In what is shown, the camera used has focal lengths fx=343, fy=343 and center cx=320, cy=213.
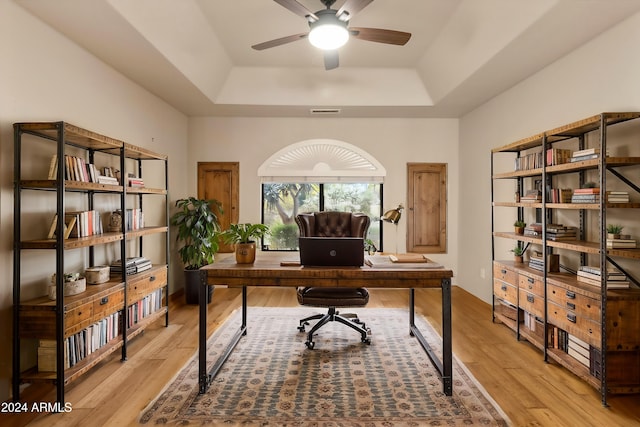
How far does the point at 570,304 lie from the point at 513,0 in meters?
2.25

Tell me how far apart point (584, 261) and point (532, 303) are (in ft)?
1.75

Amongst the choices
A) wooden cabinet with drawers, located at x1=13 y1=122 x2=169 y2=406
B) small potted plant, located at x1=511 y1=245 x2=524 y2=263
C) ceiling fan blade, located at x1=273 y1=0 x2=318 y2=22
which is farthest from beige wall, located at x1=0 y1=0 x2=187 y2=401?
small potted plant, located at x1=511 y1=245 x2=524 y2=263

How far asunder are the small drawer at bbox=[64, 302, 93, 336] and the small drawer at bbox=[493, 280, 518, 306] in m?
3.52

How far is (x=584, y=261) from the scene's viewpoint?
112 inches

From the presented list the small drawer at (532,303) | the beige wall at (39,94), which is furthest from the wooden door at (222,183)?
the small drawer at (532,303)

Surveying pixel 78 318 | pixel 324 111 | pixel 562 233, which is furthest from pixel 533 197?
pixel 78 318

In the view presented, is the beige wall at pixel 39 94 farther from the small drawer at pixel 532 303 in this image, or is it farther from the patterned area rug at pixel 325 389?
the small drawer at pixel 532 303

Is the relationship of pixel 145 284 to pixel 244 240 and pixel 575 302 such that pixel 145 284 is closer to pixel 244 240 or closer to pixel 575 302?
pixel 244 240

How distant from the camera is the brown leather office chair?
2.87 metres

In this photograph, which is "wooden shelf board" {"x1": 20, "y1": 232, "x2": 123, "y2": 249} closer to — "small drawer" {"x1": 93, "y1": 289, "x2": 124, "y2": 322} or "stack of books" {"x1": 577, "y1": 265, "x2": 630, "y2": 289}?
"small drawer" {"x1": 93, "y1": 289, "x2": 124, "y2": 322}

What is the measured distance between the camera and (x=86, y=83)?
2.93 m

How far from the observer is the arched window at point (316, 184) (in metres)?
5.23

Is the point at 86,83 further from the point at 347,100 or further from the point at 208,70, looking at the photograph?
the point at 347,100

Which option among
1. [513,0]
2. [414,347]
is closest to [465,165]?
[513,0]
